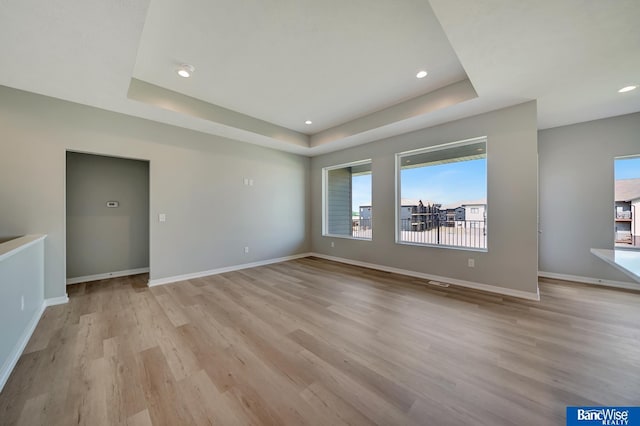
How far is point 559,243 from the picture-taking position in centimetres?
410

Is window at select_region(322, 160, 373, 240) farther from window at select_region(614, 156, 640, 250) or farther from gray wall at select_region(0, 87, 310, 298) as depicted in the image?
window at select_region(614, 156, 640, 250)

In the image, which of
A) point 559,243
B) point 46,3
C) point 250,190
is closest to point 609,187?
point 559,243

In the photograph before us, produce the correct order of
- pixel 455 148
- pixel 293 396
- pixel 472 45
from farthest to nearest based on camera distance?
pixel 455 148, pixel 472 45, pixel 293 396

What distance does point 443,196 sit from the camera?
4480 mm

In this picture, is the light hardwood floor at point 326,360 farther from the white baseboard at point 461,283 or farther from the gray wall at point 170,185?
the gray wall at point 170,185

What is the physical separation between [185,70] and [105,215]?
3.24 meters

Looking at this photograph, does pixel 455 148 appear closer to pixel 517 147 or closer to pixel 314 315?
pixel 517 147

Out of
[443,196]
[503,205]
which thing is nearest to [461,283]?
[503,205]

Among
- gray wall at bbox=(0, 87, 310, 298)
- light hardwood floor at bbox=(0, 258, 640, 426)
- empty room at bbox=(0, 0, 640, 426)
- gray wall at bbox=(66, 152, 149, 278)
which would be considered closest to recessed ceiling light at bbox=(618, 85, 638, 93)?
empty room at bbox=(0, 0, 640, 426)

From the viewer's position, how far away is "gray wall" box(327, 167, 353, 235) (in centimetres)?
620

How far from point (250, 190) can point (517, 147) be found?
15.7 ft

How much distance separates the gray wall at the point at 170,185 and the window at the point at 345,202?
0.61m

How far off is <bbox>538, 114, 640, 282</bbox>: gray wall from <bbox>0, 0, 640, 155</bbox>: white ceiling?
12.2 inches

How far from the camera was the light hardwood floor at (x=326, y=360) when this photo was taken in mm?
1395
